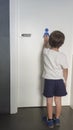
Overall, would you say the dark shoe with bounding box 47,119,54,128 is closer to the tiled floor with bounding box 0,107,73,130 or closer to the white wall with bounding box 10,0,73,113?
the tiled floor with bounding box 0,107,73,130

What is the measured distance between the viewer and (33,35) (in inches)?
111

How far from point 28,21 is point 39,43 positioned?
0.34 m

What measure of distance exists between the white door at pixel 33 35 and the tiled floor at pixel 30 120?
203 mm

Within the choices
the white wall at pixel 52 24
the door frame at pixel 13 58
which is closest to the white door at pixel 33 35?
the white wall at pixel 52 24

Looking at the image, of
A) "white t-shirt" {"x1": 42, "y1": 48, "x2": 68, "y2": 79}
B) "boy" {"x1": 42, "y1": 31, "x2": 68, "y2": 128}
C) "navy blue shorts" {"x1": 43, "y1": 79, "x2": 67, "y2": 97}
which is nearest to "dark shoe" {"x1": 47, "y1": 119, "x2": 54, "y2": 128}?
"boy" {"x1": 42, "y1": 31, "x2": 68, "y2": 128}

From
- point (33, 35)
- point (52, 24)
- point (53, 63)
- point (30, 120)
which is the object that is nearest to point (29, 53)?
point (33, 35)

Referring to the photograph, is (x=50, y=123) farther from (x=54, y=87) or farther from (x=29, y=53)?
(x=29, y=53)

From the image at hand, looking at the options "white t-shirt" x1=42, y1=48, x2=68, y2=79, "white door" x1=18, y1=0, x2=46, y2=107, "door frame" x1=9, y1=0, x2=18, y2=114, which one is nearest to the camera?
"white t-shirt" x1=42, y1=48, x2=68, y2=79

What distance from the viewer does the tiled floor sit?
7.77 ft

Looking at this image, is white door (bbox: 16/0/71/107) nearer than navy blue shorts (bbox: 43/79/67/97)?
→ No

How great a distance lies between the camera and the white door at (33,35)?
A: 9.09 ft

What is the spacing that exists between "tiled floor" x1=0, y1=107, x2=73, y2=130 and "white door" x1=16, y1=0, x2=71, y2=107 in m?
0.20

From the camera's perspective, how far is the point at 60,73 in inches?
94.7

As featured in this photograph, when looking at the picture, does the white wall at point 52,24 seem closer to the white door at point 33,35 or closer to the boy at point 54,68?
the white door at point 33,35
